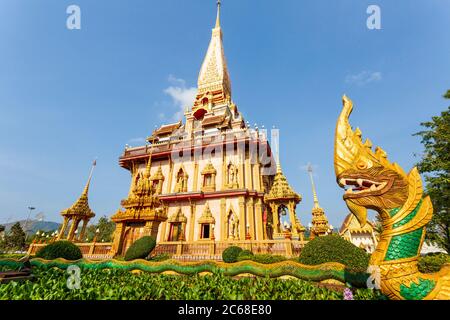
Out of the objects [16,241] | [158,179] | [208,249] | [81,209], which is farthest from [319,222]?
[16,241]

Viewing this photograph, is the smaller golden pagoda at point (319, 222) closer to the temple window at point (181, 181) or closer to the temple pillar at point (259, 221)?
the temple pillar at point (259, 221)

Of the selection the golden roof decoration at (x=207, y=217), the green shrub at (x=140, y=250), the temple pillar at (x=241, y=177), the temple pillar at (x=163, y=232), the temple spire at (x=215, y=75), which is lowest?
the green shrub at (x=140, y=250)

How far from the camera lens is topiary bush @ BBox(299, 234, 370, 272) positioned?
→ 646 cm

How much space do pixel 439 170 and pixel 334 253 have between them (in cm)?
1253

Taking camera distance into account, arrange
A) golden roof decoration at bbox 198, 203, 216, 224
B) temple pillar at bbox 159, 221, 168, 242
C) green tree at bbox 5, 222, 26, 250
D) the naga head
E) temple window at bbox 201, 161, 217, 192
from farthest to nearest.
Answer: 1. green tree at bbox 5, 222, 26, 250
2. temple window at bbox 201, 161, 217, 192
3. temple pillar at bbox 159, 221, 168, 242
4. golden roof decoration at bbox 198, 203, 216, 224
5. the naga head

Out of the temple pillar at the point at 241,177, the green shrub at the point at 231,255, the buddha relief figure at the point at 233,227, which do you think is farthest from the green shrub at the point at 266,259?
the temple pillar at the point at 241,177

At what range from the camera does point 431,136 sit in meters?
14.5

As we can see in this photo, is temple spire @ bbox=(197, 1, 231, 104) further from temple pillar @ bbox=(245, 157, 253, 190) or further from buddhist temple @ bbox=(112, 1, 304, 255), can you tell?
temple pillar @ bbox=(245, 157, 253, 190)

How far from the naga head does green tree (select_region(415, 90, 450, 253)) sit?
13964mm

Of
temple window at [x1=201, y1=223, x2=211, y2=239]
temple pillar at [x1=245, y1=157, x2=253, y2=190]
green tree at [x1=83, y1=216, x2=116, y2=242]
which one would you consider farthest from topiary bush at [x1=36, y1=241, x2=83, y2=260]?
green tree at [x1=83, y1=216, x2=116, y2=242]

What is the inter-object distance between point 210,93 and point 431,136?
2188cm

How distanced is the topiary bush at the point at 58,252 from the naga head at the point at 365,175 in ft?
39.6

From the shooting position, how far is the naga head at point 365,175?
9.45 ft

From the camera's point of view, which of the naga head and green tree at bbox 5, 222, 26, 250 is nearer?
the naga head
